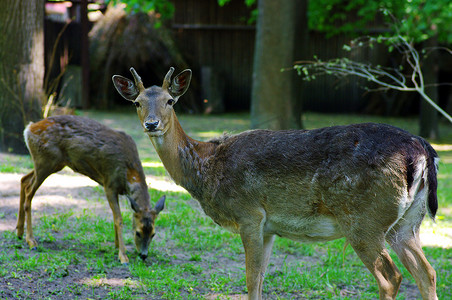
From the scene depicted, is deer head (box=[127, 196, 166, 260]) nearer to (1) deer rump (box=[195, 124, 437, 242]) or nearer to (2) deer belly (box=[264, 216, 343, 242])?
(1) deer rump (box=[195, 124, 437, 242])

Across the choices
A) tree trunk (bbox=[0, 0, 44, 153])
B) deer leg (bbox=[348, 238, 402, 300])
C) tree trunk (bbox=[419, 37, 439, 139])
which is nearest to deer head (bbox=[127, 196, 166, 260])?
deer leg (bbox=[348, 238, 402, 300])

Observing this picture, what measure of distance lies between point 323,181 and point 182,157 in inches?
56.2

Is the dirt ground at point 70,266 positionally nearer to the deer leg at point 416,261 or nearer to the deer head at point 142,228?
the deer head at point 142,228

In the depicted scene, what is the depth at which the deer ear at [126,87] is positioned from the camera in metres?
5.26

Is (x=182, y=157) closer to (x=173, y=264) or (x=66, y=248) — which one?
(x=173, y=264)

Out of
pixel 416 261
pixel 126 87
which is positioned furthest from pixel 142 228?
pixel 416 261

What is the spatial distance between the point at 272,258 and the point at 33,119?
5.52m

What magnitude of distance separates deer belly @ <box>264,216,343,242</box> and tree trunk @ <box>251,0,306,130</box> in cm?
789

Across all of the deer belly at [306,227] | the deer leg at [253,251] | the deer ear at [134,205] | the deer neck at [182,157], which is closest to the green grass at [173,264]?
the deer ear at [134,205]

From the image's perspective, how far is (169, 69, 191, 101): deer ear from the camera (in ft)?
17.1

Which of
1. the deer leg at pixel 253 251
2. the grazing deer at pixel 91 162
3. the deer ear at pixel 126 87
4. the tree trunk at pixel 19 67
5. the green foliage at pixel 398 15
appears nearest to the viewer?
the deer leg at pixel 253 251

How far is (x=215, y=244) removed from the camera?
676 cm

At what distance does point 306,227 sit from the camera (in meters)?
4.60

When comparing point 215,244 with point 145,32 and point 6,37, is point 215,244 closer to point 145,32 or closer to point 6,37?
point 6,37
